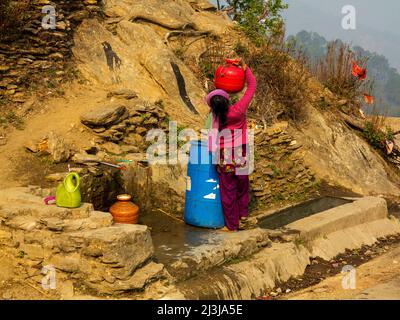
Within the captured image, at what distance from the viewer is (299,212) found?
7.49 m

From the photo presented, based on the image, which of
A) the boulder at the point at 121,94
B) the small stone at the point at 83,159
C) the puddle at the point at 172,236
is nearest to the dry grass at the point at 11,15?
the boulder at the point at 121,94

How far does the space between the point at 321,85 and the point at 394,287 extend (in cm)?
758

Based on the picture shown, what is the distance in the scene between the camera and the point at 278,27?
12.2m

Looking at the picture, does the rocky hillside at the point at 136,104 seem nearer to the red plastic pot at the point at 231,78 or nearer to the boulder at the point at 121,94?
the boulder at the point at 121,94

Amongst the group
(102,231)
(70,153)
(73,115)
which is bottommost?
(102,231)

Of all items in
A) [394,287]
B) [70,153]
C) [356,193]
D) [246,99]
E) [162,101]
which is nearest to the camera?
[394,287]

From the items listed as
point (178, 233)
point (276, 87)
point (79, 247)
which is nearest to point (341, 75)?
point (276, 87)

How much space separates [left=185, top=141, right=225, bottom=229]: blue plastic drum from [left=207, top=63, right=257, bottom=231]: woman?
69mm

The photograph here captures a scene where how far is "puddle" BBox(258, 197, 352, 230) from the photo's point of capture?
686cm

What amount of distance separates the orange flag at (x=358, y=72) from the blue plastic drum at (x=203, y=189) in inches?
295

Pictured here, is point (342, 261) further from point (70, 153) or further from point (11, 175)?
point (11, 175)

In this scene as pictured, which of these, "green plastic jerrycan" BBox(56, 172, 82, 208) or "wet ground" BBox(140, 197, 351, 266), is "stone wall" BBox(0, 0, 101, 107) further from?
"green plastic jerrycan" BBox(56, 172, 82, 208)

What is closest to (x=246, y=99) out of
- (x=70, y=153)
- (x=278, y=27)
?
(x=70, y=153)

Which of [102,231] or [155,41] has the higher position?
[155,41]
